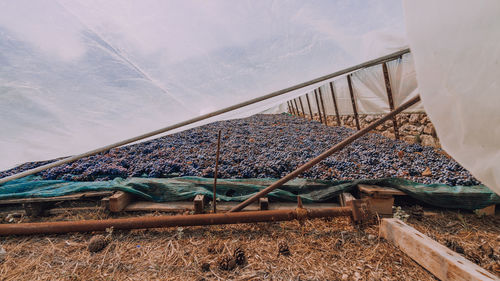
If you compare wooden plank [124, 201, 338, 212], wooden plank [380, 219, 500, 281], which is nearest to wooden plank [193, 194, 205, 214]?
wooden plank [124, 201, 338, 212]

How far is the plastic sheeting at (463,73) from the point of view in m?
0.50

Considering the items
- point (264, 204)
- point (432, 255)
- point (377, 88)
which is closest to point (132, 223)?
point (264, 204)

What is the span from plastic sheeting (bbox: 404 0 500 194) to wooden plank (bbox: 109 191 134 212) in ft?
7.00

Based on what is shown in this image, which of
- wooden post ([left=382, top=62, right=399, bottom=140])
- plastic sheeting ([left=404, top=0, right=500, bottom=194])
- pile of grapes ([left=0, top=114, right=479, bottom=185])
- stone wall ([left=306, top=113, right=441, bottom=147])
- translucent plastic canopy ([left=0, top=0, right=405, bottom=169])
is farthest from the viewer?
wooden post ([left=382, top=62, right=399, bottom=140])

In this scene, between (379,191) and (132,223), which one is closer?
(132,223)

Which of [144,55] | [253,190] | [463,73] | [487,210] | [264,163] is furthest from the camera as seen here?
[264,163]

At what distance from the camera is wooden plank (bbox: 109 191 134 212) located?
1730mm

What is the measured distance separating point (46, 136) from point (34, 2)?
2.65 ft

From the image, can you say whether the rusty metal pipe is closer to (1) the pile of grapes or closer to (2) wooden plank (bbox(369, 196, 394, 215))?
(2) wooden plank (bbox(369, 196, 394, 215))

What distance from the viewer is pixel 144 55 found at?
1.50 metres

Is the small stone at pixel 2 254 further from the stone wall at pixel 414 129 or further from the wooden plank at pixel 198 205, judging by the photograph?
the stone wall at pixel 414 129

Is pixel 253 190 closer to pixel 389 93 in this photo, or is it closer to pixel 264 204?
pixel 264 204

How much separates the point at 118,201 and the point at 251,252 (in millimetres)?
1228

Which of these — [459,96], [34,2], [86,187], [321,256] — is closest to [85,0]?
[34,2]
